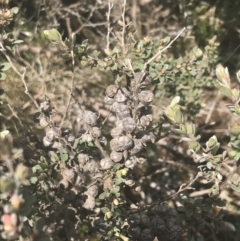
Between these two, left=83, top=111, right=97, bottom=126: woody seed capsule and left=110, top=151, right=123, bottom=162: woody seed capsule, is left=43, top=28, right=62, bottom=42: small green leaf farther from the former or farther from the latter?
left=110, top=151, right=123, bottom=162: woody seed capsule

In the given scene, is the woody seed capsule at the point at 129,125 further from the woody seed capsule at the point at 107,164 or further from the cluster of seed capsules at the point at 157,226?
the cluster of seed capsules at the point at 157,226

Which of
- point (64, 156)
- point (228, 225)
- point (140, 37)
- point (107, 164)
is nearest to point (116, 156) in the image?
point (107, 164)

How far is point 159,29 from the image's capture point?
7.30 ft

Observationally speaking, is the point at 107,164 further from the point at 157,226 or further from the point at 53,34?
the point at 53,34

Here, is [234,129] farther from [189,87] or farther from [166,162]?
[166,162]

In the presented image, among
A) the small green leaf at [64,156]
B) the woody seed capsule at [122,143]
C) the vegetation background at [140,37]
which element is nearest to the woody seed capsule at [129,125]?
the woody seed capsule at [122,143]

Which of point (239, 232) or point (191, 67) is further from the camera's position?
point (239, 232)

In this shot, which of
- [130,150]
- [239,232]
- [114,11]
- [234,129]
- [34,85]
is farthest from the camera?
[114,11]

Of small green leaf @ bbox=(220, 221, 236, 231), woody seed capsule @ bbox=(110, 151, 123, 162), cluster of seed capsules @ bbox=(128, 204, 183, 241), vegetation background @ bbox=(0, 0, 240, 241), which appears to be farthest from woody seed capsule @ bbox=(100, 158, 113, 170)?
vegetation background @ bbox=(0, 0, 240, 241)

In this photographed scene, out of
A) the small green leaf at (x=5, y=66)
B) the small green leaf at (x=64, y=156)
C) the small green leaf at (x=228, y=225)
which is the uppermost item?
the small green leaf at (x=5, y=66)

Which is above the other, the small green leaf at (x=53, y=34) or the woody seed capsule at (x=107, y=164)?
the small green leaf at (x=53, y=34)

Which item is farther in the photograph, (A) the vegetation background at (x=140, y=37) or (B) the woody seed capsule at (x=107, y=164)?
(A) the vegetation background at (x=140, y=37)

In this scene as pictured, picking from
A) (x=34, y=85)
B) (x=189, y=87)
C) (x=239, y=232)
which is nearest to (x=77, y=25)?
(x=34, y=85)

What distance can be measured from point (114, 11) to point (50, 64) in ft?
1.35
